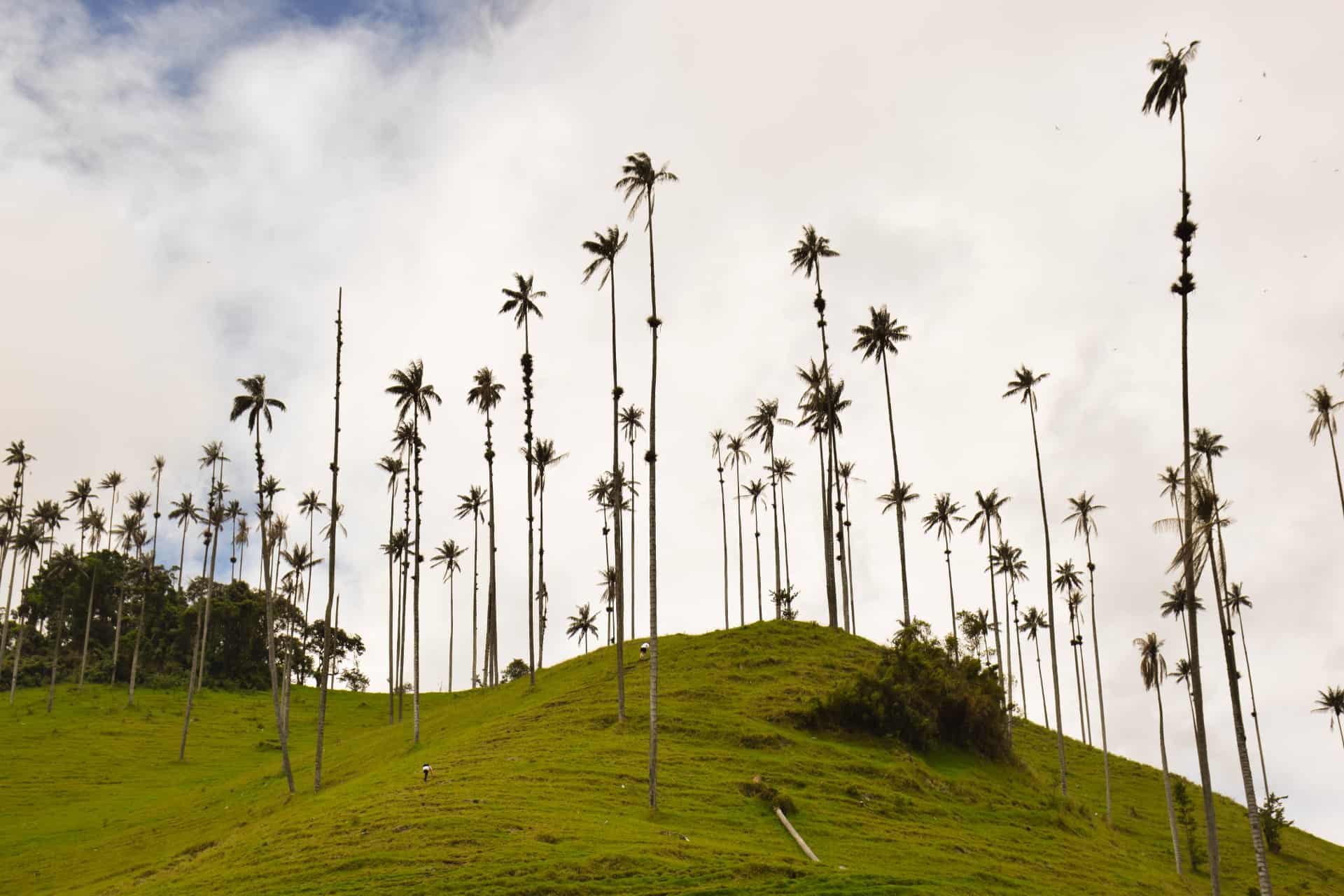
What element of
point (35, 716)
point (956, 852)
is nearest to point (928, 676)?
point (956, 852)

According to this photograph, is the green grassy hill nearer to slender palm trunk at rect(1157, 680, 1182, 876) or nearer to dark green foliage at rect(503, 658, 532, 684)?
slender palm trunk at rect(1157, 680, 1182, 876)

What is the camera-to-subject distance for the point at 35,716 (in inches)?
4188

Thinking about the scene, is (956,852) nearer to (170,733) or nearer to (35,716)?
(170,733)

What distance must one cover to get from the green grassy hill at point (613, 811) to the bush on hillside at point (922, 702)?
161 cm

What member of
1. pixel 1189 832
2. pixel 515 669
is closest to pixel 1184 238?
pixel 1189 832

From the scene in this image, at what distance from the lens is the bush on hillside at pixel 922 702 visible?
58.3 meters

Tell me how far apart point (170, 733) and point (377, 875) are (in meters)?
82.5

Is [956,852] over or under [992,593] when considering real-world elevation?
under

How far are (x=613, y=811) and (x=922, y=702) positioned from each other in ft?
90.5

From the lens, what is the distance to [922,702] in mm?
60469

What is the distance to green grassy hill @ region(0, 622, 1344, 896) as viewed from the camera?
111 feet

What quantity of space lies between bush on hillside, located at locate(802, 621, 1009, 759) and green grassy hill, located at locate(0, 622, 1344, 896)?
5.28 feet

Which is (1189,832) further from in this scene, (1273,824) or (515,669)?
(515,669)

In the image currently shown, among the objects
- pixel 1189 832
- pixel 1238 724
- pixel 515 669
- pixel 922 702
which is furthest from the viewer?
pixel 515 669
